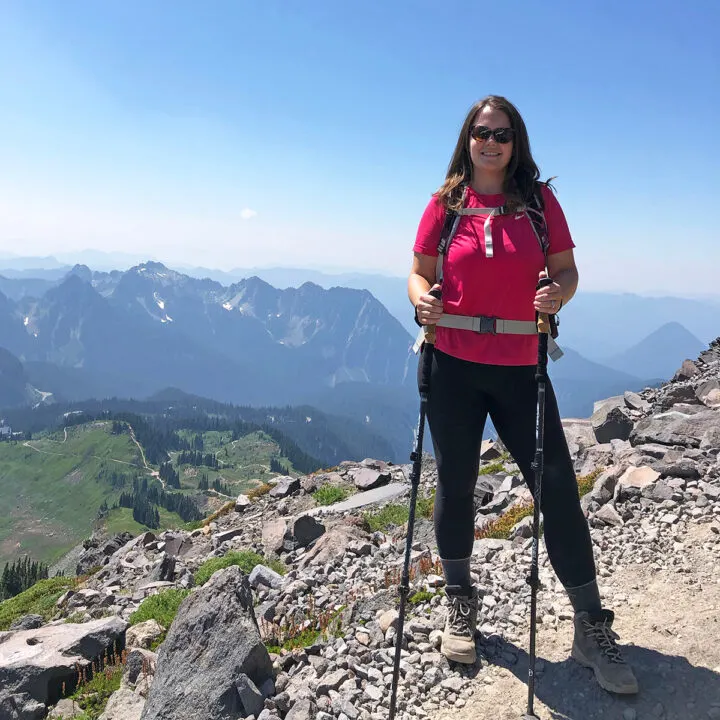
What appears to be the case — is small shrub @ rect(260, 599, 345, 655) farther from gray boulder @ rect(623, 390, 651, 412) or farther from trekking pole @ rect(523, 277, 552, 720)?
gray boulder @ rect(623, 390, 651, 412)

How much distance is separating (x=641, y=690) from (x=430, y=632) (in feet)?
7.56

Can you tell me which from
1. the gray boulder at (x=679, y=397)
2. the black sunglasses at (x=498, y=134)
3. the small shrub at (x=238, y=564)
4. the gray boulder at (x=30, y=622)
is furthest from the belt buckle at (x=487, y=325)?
the gray boulder at (x=30, y=622)

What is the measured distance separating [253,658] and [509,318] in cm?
521

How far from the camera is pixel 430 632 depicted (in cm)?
646

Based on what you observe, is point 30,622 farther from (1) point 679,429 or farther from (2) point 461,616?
(1) point 679,429

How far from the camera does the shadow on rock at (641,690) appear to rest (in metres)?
4.93

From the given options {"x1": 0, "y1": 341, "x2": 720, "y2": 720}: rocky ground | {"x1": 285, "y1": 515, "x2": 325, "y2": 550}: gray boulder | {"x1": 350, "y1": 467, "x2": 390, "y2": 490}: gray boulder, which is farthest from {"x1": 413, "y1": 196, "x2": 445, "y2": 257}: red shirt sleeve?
{"x1": 350, "y1": 467, "x2": 390, "y2": 490}: gray boulder

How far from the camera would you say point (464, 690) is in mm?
5551

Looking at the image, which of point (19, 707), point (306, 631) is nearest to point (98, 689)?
point (19, 707)

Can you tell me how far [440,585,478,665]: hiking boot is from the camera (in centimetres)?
576

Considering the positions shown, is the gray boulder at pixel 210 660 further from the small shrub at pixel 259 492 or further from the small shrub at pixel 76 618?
the small shrub at pixel 259 492

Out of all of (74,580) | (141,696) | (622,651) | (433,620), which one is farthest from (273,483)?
(622,651)

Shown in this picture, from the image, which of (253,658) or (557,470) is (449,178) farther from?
(253,658)

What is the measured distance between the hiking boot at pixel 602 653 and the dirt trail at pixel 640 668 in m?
0.13
